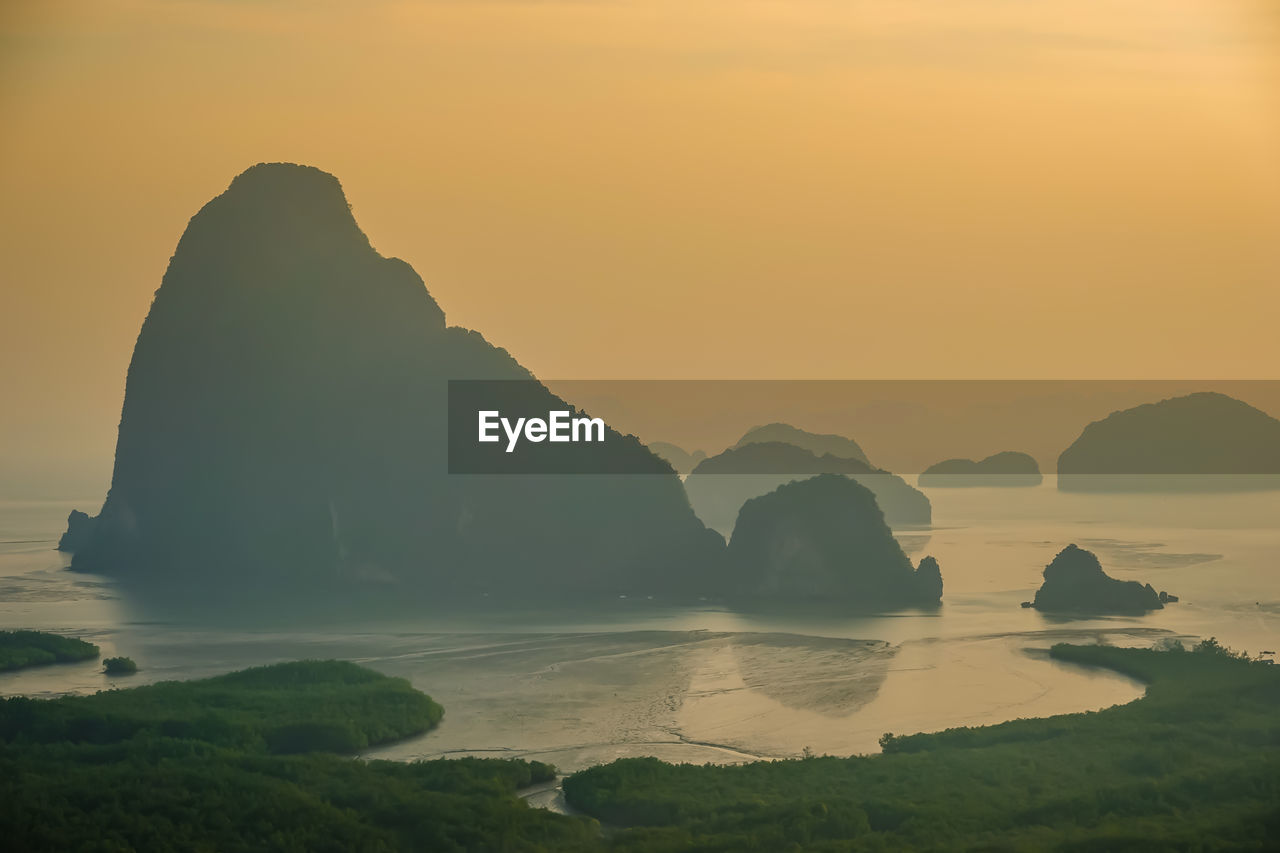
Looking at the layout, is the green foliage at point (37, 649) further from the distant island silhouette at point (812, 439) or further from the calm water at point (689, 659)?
the distant island silhouette at point (812, 439)

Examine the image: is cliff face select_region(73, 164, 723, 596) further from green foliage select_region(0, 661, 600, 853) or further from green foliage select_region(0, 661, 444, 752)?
green foliage select_region(0, 661, 600, 853)

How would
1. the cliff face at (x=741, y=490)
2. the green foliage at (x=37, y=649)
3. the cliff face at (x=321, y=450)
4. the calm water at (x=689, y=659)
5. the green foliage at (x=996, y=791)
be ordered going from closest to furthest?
1. the green foliage at (x=996, y=791)
2. the calm water at (x=689, y=659)
3. the green foliage at (x=37, y=649)
4. the cliff face at (x=321, y=450)
5. the cliff face at (x=741, y=490)

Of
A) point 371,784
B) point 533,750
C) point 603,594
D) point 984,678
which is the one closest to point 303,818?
point 371,784

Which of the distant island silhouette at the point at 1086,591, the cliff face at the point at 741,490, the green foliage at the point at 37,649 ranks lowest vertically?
the green foliage at the point at 37,649

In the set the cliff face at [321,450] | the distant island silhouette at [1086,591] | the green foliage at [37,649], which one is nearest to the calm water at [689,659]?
the green foliage at [37,649]

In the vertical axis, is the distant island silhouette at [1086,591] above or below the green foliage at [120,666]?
above

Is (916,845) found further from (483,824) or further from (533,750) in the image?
(533,750)

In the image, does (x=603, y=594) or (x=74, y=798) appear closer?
(x=74, y=798)
